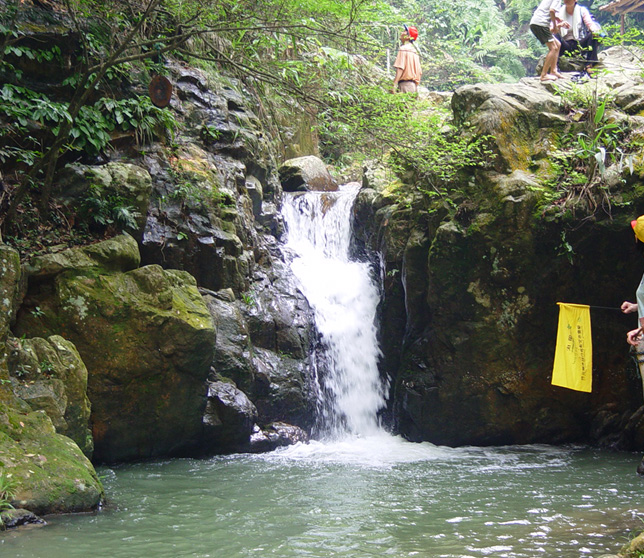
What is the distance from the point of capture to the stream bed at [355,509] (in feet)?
15.2

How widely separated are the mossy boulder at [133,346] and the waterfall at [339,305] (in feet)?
11.2

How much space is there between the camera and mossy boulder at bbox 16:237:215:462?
762cm

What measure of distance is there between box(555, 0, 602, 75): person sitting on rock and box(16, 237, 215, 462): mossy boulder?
8.89 meters

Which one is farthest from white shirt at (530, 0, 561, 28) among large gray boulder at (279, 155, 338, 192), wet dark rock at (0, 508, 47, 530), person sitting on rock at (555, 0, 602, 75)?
wet dark rock at (0, 508, 47, 530)

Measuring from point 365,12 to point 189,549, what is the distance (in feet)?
20.6

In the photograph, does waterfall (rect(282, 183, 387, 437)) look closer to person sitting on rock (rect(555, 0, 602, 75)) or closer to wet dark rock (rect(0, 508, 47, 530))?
person sitting on rock (rect(555, 0, 602, 75))

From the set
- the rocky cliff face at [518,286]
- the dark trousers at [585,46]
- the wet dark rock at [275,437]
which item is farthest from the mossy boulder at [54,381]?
the dark trousers at [585,46]

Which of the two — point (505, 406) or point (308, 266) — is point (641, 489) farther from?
point (308, 266)

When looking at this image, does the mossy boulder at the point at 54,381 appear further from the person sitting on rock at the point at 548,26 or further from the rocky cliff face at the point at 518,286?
the person sitting on rock at the point at 548,26

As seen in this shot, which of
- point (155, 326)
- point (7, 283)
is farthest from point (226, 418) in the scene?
point (7, 283)

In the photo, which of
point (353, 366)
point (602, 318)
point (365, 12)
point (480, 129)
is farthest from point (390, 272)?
point (365, 12)

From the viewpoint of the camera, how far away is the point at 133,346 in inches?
312

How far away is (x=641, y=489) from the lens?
6734mm

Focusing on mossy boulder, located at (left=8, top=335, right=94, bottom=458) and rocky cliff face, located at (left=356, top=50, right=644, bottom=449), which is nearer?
mossy boulder, located at (left=8, top=335, right=94, bottom=458)
